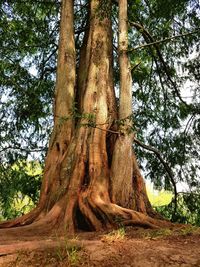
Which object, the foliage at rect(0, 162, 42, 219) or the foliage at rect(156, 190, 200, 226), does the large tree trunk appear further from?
the foliage at rect(0, 162, 42, 219)

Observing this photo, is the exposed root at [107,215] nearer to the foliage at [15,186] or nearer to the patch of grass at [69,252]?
the patch of grass at [69,252]

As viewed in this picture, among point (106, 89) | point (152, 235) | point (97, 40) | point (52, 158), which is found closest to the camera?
point (152, 235)

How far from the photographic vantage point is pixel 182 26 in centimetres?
865

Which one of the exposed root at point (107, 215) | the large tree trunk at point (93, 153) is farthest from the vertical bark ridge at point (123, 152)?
the exposed root at point (107, 215)

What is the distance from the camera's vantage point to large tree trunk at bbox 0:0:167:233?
17.2ft

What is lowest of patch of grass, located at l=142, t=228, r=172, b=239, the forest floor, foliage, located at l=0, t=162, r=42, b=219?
the forest floor

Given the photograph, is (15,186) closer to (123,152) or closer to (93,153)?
(93,153)

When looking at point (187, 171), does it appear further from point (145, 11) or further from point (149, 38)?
point (145, 11)

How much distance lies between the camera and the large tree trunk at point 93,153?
17.2ft

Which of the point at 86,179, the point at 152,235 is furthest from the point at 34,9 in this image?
the point at 152,235

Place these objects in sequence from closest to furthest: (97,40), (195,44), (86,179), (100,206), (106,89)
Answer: (100,206) < (86,179) < (106,89) < (97,40) < (195,44)

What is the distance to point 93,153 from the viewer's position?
233 inches

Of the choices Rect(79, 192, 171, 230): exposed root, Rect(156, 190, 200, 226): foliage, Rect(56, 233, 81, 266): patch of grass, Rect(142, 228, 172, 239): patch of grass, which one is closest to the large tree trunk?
Rect(79, 192, 171, 230): exposed root

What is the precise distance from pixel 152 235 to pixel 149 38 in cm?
427
